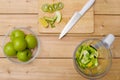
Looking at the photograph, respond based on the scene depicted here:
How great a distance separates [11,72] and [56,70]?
0.13 meters

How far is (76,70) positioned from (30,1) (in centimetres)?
25

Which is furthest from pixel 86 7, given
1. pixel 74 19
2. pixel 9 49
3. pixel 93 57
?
pixel 9 49

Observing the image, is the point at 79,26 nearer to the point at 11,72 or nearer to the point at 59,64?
the point at 59,64

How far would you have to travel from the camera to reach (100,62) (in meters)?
0.88

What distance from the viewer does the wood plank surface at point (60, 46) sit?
2.88 feet

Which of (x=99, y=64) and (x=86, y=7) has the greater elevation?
(x=86, y=7)

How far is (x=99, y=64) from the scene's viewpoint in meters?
0.88

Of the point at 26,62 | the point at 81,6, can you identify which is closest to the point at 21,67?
the point at 26,62

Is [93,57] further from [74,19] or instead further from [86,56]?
[74,19]

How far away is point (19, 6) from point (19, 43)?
0.46 ft

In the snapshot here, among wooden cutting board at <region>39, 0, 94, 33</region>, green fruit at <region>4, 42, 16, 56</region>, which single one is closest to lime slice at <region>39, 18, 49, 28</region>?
wooden cutting board at <region>39, 0, 94, 33</region>

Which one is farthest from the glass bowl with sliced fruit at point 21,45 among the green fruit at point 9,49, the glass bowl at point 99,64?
the glass bowl at point 99,64

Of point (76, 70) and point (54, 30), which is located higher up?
point (54, 30)

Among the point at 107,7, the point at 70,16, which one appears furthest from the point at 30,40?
the point at 107,7
